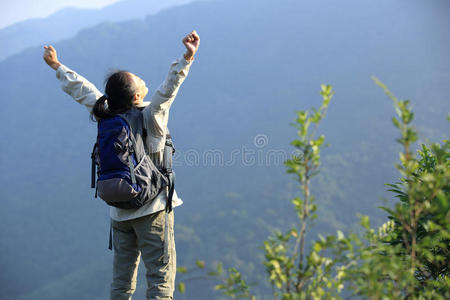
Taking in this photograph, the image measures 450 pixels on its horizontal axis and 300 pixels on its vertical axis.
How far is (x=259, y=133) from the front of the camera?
62.8 meters

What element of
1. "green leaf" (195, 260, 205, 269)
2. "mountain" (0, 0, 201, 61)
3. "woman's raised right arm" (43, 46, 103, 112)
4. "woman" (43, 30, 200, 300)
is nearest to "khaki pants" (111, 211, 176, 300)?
"woman" (43, 30, 200, 300)

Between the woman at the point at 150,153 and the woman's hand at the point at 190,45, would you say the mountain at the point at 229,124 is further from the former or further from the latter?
the woman's hand at the point at 190,45

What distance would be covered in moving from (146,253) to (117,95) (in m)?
0.73

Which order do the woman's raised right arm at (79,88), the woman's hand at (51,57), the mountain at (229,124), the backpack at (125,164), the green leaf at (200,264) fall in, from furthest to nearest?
the mountain at (229,124) → the woman's hand at (51,57) → the woman's raised right arm at (79,88) → the backpack at (125,164) → the green leaf at (200,264)

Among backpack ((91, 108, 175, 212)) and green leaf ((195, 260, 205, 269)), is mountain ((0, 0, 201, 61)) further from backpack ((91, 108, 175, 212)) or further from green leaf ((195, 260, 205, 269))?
green leaf ((195, 260, 205, 269))

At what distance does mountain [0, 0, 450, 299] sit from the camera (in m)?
43.5

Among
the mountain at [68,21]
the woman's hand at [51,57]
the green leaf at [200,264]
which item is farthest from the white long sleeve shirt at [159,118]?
the mountain at [68,21]

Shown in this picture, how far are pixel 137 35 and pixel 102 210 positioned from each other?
Answer: 162ft

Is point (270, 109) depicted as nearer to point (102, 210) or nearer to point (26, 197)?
→ point (102, 210)

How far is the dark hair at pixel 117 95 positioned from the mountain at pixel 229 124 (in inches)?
1230

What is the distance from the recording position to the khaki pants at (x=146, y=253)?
6.09ft

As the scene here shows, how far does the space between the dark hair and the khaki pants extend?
50cm

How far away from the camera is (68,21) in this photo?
14638 centimetres

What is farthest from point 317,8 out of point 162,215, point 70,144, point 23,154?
point 162,215
